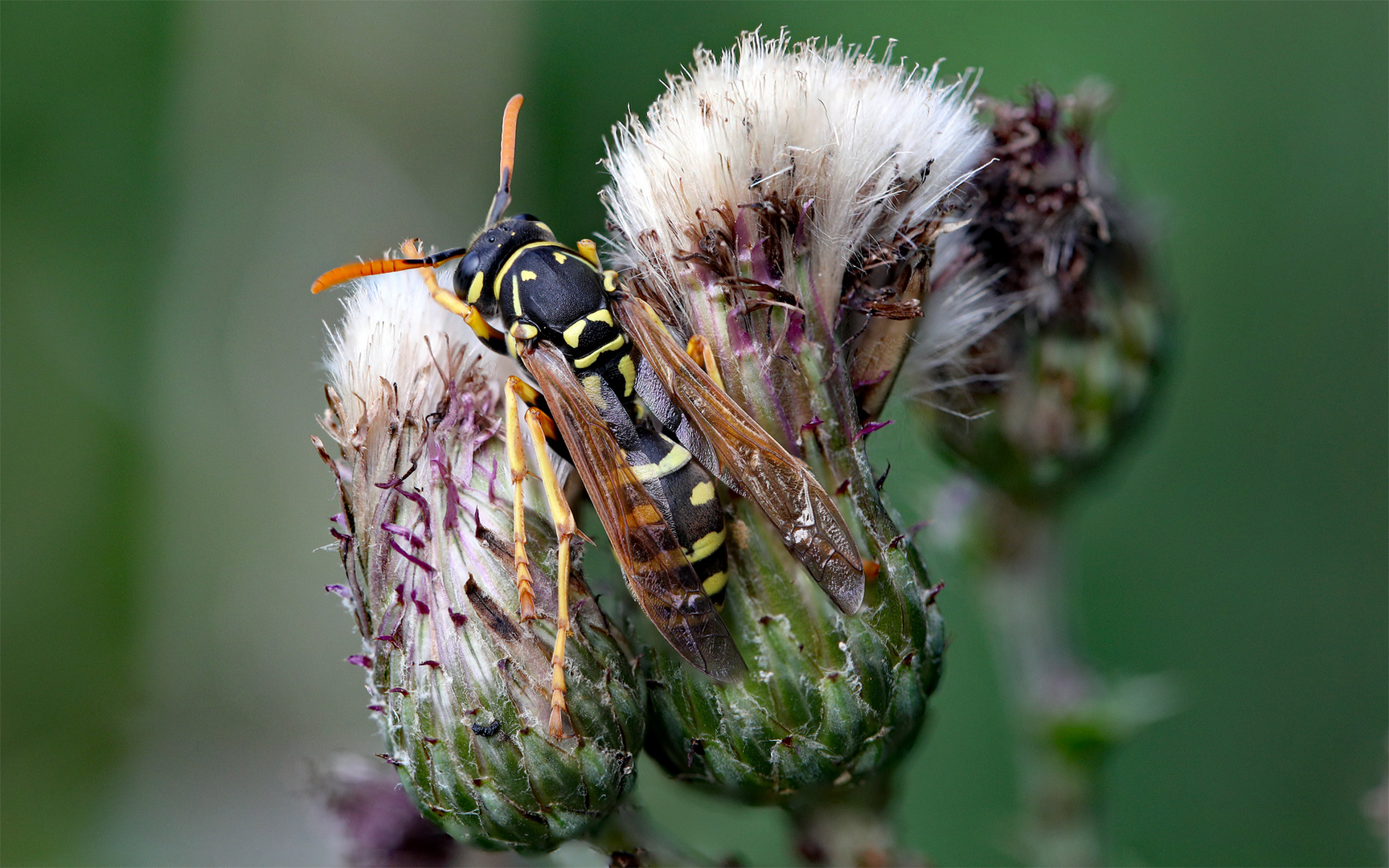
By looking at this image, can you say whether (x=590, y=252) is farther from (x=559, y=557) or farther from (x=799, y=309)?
(x=559, y=557)

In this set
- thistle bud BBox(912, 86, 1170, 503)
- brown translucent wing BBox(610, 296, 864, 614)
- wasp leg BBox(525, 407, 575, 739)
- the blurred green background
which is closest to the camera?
wasp leg BBox(525, 407, 575, 739)

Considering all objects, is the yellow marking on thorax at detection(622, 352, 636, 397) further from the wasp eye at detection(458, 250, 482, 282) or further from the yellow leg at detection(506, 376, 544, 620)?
the wasp eye at detection(458, 250, 482, 282)

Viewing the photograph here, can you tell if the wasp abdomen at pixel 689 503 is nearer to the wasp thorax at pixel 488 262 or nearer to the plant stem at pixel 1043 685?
the wasp thorax at pixel 488 262

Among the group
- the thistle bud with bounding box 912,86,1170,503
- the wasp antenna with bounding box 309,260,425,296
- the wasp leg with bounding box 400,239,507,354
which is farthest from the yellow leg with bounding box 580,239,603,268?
the thistle bud with bounding box 912,86,1170,503

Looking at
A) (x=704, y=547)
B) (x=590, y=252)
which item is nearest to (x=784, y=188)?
(x=590, y=252)

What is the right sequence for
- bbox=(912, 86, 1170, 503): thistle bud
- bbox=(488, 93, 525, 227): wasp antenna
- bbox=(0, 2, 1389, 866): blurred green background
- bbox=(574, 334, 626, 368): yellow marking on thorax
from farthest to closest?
bbox=(0, 2, 1389, 866): blurred green background, bbox=(912, 86, 1170, 503): thistle bud, bbox=(488, 93, 525, 227): wasp antenna, bbox=(574, 334, 626, 368): yellow marking on thorax

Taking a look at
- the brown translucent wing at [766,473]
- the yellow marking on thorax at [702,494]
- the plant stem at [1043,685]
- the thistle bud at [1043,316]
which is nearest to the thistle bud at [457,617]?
the yellow marking on thorax at [702,494]

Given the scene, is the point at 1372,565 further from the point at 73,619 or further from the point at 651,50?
the point at 73,619
